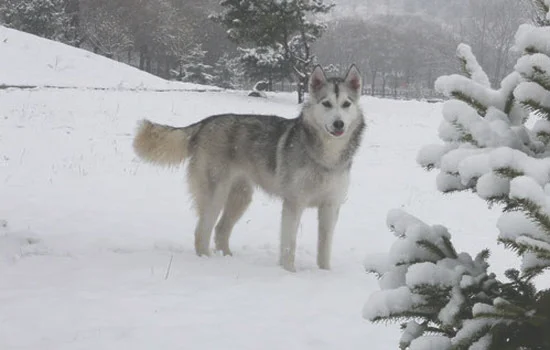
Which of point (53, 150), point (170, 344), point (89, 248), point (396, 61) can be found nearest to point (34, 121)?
point (53, 150)

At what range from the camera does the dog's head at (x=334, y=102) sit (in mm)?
5105

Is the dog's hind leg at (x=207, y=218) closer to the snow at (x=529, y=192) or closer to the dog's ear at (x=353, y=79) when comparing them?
the dog's ear at (x=353, y=79)

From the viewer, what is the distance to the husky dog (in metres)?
5.22

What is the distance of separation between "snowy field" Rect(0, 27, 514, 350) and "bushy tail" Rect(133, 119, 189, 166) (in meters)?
0.92

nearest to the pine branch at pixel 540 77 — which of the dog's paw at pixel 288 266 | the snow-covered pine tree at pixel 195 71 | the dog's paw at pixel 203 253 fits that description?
the dog's paw at pixel 288 266

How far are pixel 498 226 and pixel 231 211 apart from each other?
470 cm

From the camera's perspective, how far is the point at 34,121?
12539 mm

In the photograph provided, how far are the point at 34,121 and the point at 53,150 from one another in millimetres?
2875

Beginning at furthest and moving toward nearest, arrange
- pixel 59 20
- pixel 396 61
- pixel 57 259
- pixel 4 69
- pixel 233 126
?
pixel 396 61 < pixel 59 20 < pixel 4 69 < pixel 233 126 < pixel 57 259

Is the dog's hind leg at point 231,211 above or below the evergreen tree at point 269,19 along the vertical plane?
below

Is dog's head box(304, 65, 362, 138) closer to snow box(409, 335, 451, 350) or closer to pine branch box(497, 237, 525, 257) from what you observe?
snow box(409, 335, 451, 350)

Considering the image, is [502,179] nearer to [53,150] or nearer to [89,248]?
[89,248]

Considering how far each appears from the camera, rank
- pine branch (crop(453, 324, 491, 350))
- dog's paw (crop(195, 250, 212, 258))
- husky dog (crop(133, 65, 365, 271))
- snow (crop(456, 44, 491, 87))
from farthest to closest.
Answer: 1. dog's paw (crop(195, 250, 212, 258))
2. husky dog (crop(133, 65, 365, 271))
3. snow (crop(456, 44, 491, 87))
4. pine branch (crop(453, 324, 491, 350))

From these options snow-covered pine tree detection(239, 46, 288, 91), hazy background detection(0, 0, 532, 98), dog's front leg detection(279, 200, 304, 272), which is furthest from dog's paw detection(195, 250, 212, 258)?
snow-covered pine tree detection(239, 46, 288, 91)
